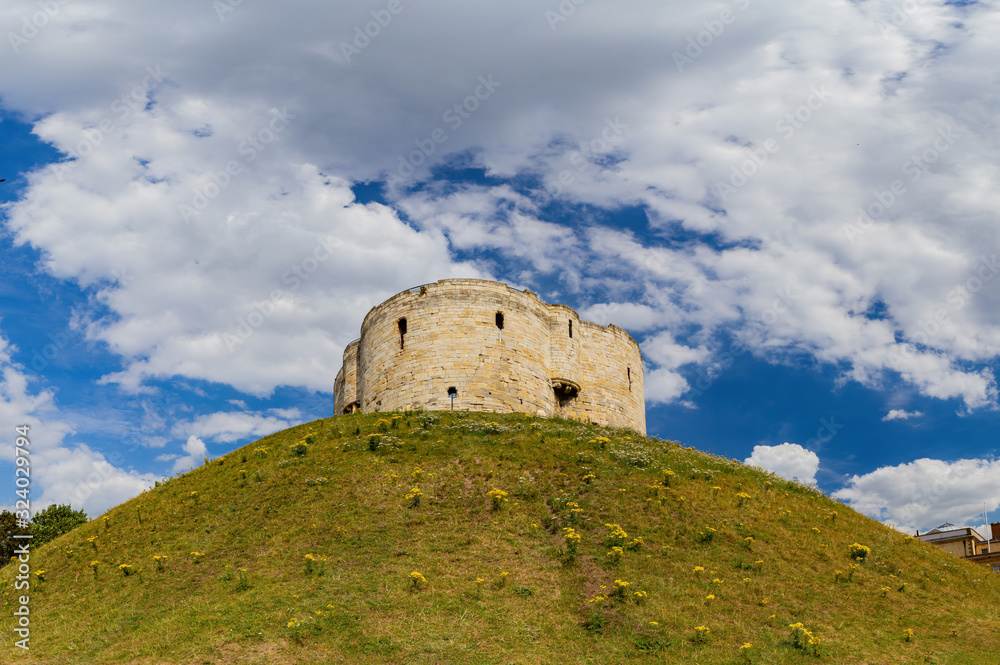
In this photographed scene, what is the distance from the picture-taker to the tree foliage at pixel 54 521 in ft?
145

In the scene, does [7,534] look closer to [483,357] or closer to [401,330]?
[401,330]

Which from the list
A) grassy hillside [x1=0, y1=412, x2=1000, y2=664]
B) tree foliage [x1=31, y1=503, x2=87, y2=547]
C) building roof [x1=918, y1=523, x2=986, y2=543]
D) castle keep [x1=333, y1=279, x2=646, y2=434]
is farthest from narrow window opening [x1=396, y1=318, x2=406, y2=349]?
building roof [x1=918, y1=523, x2=986, y2=543]

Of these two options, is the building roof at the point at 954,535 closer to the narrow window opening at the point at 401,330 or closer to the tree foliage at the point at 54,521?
the narrow window opening at the point at 401,330

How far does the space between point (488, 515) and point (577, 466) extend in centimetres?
555

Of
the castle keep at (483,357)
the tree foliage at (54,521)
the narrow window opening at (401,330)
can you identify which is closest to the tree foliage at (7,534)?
the tree foliage at (54,521)

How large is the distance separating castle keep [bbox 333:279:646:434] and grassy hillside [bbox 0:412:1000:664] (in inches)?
279

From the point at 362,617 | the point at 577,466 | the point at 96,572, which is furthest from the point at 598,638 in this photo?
the point at 96,572

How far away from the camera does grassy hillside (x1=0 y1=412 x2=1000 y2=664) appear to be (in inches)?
734

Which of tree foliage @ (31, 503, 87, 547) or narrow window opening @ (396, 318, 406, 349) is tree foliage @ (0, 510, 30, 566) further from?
narrow window opening @ (396, 318, 406, 349)

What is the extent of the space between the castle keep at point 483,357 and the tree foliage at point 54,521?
57.9 feet

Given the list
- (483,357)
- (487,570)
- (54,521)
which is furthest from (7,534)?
(487,570)

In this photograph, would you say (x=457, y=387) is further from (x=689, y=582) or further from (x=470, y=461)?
(x=689, y=582)

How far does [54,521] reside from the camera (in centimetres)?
4578

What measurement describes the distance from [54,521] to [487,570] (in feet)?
118
